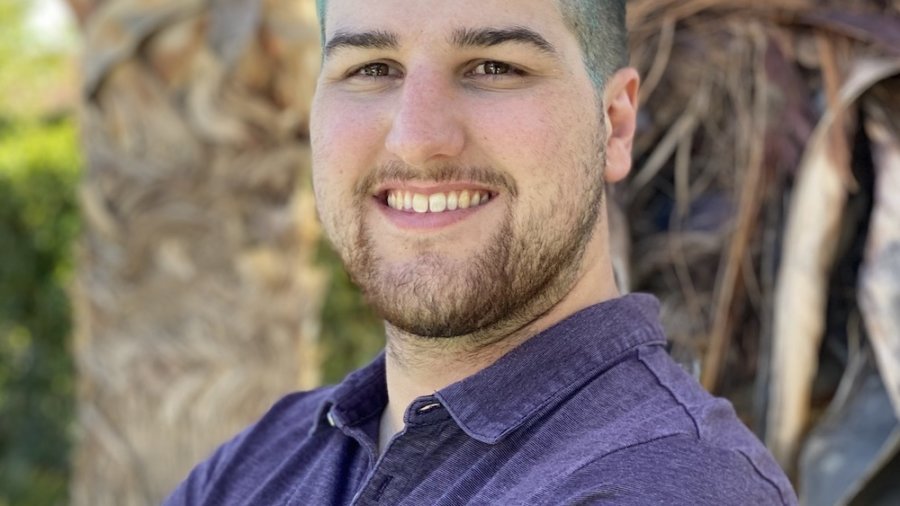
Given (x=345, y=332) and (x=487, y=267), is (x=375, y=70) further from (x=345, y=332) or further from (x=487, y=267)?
(x=345, y=332)

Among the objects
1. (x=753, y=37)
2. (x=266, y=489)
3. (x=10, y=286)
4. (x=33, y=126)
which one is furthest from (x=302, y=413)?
(x=33, y=126)

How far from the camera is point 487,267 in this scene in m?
1.90

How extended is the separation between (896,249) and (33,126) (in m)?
7.65

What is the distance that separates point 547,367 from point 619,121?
0.55 metres

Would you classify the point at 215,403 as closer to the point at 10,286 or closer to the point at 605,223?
the point at 605,223

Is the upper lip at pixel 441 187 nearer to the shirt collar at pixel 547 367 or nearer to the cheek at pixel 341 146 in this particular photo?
the cheek at pixel 341 146

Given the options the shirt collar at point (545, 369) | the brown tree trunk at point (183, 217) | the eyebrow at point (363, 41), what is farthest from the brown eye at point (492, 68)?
the brown tree trunk at point (183, 217)

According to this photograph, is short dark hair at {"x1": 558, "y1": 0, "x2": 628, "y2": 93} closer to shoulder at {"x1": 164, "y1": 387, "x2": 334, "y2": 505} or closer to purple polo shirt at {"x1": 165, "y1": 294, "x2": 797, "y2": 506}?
purple polo shirt at {"x1": 165, "y1": 294, "x2": 797, "y2": 506}

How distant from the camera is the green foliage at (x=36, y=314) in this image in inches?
251

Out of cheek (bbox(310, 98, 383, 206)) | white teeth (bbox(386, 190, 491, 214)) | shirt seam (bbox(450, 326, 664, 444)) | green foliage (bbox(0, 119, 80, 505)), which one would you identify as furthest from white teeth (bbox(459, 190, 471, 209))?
green foliage (bbox(0, 119, 80, 505))

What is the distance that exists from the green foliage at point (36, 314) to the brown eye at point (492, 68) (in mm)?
4775

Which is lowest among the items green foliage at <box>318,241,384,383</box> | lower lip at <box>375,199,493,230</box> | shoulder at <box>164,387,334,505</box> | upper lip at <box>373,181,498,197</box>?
green foliage at <box>318,241,384,383</box>

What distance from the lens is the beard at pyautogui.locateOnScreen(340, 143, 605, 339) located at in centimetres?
190

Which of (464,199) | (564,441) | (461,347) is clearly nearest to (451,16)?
(464,199)
